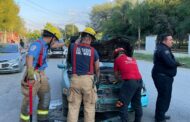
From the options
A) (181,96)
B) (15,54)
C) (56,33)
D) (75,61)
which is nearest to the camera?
(75,61)

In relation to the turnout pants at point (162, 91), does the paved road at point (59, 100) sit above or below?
→ below

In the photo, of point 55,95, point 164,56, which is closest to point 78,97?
point 164,56

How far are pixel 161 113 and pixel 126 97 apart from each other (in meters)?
0.93

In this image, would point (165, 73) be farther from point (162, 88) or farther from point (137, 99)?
point (137, 99)

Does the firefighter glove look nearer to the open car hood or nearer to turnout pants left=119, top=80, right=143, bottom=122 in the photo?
turnout pants left=119, top=80, right=143, bottom=122

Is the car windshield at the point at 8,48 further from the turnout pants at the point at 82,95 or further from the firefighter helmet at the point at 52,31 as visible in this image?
the turnout pants at the point at 82,95

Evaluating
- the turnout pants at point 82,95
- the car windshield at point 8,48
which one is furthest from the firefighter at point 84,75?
the car windshield at point 8,48

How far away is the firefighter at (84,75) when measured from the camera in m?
5.35

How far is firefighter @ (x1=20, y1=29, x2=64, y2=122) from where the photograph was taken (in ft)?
18.3

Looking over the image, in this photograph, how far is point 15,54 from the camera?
1552 cm

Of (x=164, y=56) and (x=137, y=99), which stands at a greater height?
(x=164, y=56)

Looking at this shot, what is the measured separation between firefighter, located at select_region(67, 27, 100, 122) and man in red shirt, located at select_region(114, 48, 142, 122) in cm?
72

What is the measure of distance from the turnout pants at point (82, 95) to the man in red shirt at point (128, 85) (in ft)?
2.36

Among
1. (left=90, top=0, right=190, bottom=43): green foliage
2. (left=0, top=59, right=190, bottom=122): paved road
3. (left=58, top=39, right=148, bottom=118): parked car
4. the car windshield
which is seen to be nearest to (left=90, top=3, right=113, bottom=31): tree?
(left=90, top=0, right=190, bottom=43): green foliage
